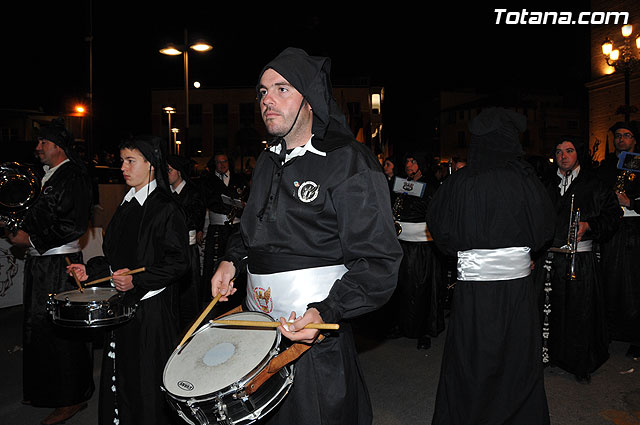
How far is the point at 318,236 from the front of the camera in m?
2.38

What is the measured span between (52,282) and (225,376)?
347 cm

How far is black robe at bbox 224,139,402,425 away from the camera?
2.26 metres

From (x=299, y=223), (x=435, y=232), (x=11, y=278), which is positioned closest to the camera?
(x=299, y=223)

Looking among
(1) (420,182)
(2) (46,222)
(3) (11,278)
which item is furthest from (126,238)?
(3) (11,278)

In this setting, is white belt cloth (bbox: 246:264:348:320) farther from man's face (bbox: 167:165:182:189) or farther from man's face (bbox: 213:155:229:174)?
man's face (bbox: 213:155:229:174)

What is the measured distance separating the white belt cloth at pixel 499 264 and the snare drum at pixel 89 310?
2.48 m

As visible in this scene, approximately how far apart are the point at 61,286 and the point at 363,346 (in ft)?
12.5

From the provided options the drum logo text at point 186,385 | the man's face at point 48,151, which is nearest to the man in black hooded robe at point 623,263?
the drum logo text at point 186,385

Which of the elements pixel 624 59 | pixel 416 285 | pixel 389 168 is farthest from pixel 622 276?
pixel 624 59

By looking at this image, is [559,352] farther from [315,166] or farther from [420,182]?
[315,166]

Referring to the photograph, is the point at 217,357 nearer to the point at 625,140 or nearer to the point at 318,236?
the point at 318,236

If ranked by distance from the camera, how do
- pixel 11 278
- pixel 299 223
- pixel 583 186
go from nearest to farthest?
pixel 299 223, pixel 583 186, pixel 11 278

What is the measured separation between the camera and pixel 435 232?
422cm

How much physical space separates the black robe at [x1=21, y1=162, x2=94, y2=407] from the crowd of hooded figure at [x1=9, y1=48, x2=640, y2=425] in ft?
0.05
